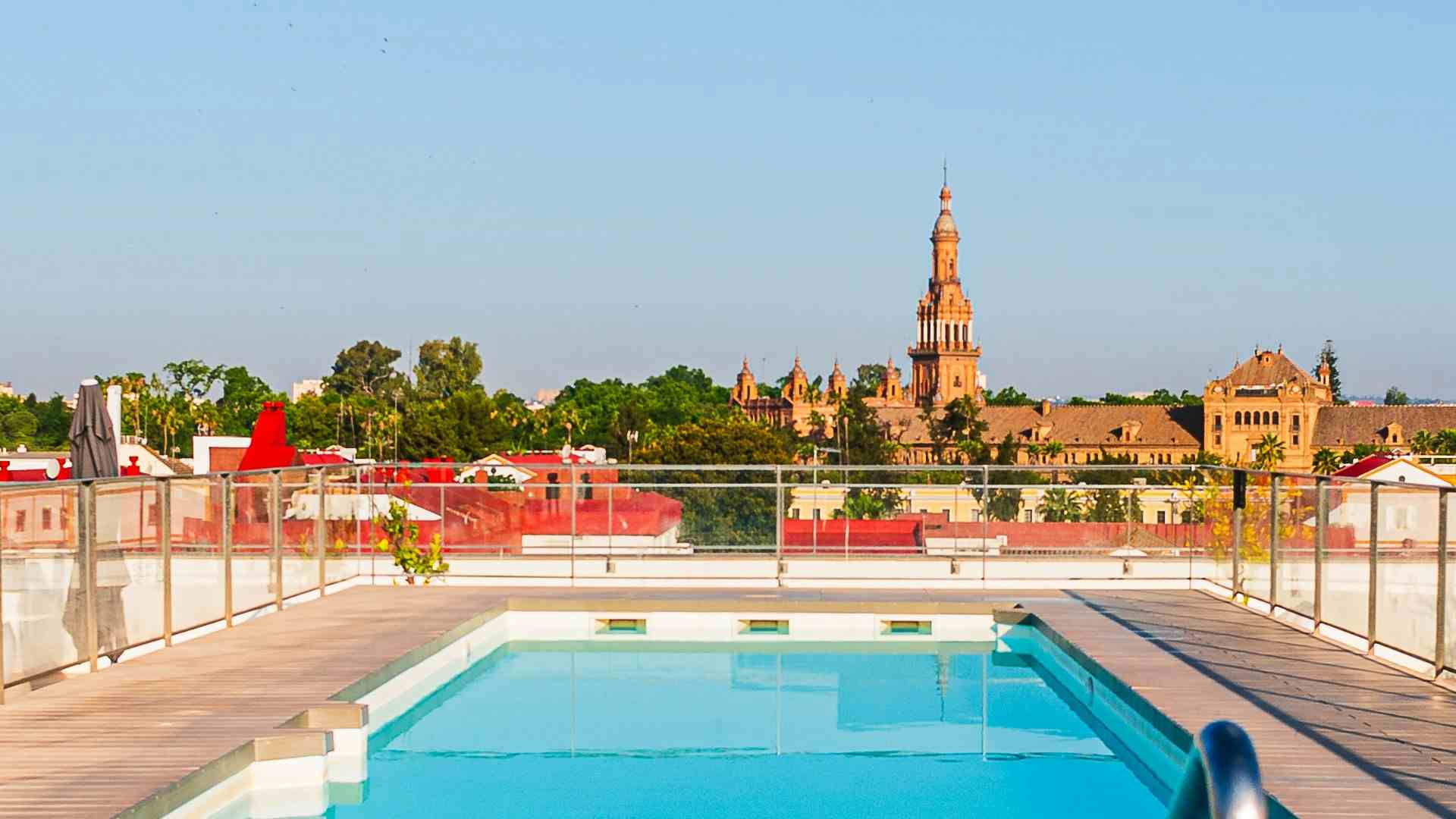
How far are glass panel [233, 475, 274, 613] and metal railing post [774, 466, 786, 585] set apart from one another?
13.9 feet

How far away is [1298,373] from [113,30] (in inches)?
5524

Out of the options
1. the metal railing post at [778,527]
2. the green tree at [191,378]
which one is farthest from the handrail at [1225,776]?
the green tree at [191,378]

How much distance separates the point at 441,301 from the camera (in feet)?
262

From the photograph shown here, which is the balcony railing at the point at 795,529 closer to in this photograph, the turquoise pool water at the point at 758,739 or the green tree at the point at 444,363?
the turquoise pool water at the point at 758,739

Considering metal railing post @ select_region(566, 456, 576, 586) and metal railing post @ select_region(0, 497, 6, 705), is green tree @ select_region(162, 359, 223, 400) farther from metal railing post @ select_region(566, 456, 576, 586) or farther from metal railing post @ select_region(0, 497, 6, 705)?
metal railing post @ select_region(0, 497, 6, 705)

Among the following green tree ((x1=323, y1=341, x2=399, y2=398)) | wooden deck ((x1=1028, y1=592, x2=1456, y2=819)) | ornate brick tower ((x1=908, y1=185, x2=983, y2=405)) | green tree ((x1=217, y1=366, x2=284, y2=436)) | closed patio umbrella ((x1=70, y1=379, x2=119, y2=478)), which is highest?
ornate brick tower ((x1=908, y1=185, x2=983, y2=405))

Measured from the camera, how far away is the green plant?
1311 centimetres

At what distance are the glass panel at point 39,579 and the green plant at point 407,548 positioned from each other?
534cm

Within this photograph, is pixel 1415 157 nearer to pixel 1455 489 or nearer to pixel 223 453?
pixel 223 453

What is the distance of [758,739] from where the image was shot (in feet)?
28.8

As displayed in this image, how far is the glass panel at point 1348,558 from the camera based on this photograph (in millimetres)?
8797

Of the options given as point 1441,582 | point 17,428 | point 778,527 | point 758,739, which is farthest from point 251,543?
point 17,428

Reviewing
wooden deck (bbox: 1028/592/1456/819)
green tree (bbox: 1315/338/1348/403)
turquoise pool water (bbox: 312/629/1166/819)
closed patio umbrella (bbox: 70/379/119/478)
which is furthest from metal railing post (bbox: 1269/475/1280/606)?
green tree (bbox: 1315/338/1348/403)

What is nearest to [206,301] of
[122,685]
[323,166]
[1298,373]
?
[323,166]
